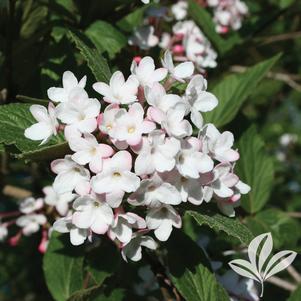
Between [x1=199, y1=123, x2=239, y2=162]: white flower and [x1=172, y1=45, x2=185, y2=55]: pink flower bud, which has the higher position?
[x1=199, y1=123, x2=239, y2=162]: white flower

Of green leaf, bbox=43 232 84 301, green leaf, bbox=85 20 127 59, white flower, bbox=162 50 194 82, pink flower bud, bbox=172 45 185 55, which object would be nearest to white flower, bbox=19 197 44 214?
green leaf, bbox=43 232 84 301

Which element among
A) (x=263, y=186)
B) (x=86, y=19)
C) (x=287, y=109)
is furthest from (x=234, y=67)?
(x=287, y=109)

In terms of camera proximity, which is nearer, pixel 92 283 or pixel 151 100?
pixel 151 100

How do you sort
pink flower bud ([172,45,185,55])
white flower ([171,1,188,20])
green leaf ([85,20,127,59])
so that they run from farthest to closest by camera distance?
white flower ([171,1,188,20])
pink flower bud ([172,45,185,55])
green leaf ([85,20,127,59])

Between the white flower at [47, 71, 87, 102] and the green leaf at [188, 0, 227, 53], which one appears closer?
the white flower at [47, 71, 87, 102]

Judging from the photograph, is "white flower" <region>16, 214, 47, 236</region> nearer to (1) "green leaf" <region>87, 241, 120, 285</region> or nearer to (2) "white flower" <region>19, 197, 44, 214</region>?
(2) "white flower" <region>19, 197, 44, 214</region>

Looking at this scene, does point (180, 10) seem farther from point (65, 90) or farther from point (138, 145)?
point (138, 145)

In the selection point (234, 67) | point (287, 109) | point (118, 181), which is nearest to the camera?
point (118, 181)

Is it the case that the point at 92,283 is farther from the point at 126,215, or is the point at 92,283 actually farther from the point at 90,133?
the point at 90,133
